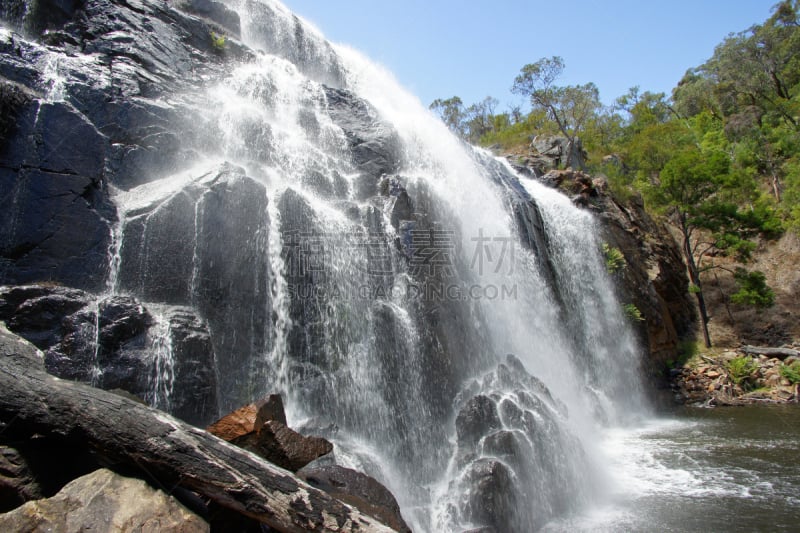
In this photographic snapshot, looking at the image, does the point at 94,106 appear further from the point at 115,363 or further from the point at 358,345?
the point at 358,345

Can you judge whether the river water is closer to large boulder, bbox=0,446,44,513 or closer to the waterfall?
the waterfall

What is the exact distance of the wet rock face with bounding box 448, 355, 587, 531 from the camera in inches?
264

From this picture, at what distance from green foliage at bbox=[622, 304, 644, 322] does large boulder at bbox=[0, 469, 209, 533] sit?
54.2 feet

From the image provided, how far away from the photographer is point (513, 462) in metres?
7.48

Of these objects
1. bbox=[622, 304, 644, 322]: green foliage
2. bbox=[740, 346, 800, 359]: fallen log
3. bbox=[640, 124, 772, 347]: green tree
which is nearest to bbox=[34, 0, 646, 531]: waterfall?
bbox=[622, 304, 644, 322]: green foliage

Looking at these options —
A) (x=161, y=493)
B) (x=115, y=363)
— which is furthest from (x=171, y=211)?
(x=161, y=493)

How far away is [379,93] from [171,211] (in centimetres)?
1395

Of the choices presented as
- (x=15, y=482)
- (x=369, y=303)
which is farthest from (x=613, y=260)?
Result: (x=15, y=482)

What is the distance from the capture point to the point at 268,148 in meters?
12.2

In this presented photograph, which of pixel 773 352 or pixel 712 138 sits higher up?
pixel 712 138

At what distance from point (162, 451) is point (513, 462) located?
18.5 feet

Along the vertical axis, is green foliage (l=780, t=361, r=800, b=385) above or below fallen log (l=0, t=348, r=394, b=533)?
below

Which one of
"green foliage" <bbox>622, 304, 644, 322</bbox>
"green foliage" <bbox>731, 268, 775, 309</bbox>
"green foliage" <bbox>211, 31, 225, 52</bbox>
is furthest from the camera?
"green foliage" <bbox>731, 268, 775, 309</bbox>

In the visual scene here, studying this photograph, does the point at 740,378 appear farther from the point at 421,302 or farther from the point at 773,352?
the point at 421,302
